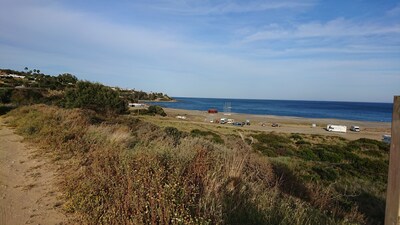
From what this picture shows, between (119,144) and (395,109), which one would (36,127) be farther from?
(395,109)

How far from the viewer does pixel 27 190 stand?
5.96m

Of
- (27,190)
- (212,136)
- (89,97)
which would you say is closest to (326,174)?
(27,190)

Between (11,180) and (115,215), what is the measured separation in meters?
4.26

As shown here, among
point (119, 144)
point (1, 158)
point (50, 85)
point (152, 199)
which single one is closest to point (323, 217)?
point (152, 199)

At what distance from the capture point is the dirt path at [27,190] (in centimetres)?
467

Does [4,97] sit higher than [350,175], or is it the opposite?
[4,97]

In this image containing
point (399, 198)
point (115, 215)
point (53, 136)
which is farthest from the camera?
point (53, 136)

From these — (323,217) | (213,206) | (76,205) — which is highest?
(213,206)

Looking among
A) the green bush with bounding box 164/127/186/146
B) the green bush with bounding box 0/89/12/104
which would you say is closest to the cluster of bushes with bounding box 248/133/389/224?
the green bush with bounding box 164/127/186/146

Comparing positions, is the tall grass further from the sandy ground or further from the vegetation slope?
the sandy ground

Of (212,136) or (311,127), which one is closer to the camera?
(212,136)

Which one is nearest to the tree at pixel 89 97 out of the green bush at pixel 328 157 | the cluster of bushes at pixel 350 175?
the cluster of bushes at pixel 350 175

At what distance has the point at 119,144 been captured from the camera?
9.10 metres

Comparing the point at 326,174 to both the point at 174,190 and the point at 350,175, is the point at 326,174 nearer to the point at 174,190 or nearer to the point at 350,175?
the point at 350,175
